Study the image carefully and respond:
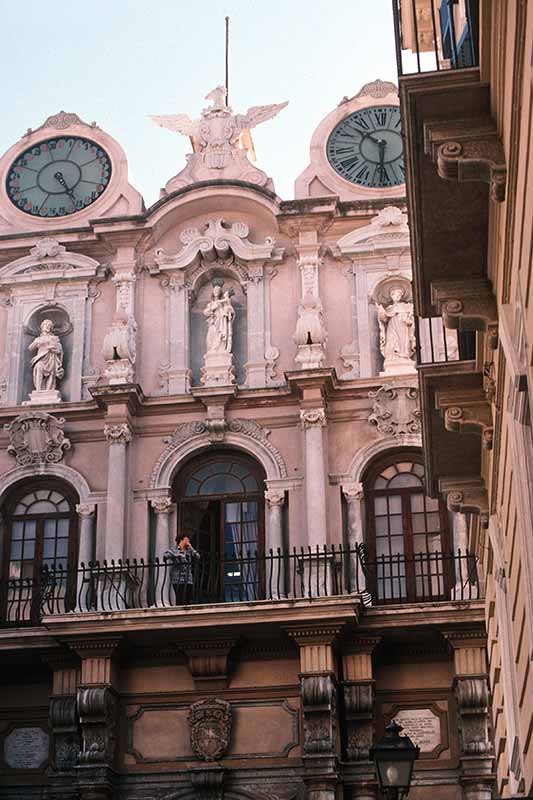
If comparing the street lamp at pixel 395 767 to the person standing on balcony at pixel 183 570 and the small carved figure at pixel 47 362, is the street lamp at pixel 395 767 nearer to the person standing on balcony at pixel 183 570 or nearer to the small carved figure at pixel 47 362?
the person standing on balcony at pixel 183 570

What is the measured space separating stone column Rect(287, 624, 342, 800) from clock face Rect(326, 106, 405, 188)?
333 inches

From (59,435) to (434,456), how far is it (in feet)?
34.7

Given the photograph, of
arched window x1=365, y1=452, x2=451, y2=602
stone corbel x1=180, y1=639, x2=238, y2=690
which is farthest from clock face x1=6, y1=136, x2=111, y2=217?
stone corbel x1=180, y1=639, x2=238, y2=690

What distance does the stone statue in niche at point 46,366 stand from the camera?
74.4 feet

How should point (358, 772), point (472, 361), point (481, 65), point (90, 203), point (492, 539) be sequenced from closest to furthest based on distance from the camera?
1. point (481, 65)
2. point (472, 361)
3. point (492, 539)
4. point (358, 772)
5. point (90, 203)

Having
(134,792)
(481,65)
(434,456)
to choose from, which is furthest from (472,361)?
(134,792)

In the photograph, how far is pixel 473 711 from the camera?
19.0 metres

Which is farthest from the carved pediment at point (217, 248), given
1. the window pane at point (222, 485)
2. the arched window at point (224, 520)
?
the window pane at point (222, 485)

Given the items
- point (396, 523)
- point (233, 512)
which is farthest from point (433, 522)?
point (233, 512)

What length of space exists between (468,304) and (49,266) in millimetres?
14449

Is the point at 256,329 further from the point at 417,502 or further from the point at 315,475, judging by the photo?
the point at 417,502

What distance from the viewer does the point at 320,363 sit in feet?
71.5

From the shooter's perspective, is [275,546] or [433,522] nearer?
[275,546]

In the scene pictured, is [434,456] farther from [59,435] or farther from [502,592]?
[59,435]
